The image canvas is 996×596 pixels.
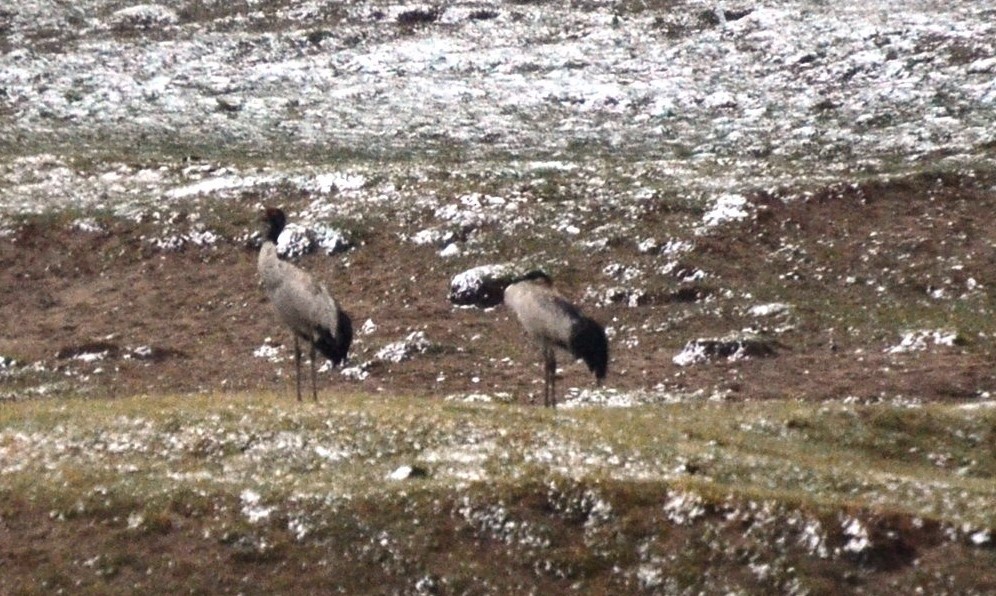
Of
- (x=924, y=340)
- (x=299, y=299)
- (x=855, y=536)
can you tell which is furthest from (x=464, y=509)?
(x=924, y=340)

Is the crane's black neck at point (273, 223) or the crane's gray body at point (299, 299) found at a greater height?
the crane's black neck at point (273, 223)

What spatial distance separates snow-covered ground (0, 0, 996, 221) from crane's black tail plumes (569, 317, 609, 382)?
16818 millimetres

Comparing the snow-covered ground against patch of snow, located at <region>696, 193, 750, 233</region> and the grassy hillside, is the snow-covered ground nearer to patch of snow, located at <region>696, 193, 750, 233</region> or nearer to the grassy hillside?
patch of snow, located at <region>696, 193, 750, 233</region>

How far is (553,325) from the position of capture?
83.4 ft

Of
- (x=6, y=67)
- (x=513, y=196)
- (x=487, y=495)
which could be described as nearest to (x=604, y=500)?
(x=487, y=495)

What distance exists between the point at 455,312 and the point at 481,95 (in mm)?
24844

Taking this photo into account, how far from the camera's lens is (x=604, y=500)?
1817cm

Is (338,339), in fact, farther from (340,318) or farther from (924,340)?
(924,340)

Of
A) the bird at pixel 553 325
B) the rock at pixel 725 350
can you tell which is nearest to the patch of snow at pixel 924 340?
the rock at pixel 725 350

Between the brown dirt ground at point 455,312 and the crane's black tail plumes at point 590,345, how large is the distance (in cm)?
382

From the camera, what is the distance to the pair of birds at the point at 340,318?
24562 mm

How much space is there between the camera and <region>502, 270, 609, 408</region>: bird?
24938 millimetres

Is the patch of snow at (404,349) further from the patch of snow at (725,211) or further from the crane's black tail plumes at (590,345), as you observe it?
the patch of snow at (725,211)

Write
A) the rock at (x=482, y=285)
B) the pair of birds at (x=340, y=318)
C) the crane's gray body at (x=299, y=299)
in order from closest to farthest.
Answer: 1. the pair of birds at (x=340, y=318)
2. the crane's gray body at (x=299, y=299)
3. the rock at (x=482, y=285)
